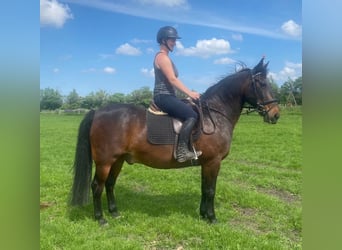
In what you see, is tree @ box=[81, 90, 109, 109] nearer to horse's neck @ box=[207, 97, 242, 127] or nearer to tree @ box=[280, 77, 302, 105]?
horse's neck @ box=[207, 97, 242, 127]

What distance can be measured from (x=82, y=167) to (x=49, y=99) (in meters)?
0.93

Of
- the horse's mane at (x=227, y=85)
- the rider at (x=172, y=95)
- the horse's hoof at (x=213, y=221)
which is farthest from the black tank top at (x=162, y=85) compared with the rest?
the horse's hoof at (x=213, y=221)

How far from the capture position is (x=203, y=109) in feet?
13.1

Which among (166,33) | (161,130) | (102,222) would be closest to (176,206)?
(102,222)

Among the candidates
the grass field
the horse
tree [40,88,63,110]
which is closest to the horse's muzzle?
the horse

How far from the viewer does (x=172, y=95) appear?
12.3 ft

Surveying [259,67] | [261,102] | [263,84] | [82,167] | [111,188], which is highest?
[259,67]

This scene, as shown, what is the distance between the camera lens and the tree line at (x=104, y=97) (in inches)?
136

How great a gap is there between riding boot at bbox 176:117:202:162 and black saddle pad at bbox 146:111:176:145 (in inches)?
4.9

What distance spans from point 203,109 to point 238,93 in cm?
49

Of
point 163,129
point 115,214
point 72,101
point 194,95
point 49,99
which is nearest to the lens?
point 49,99

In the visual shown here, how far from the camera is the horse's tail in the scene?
12.6 ft

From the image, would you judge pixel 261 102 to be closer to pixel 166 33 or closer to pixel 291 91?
pixel 291 91
